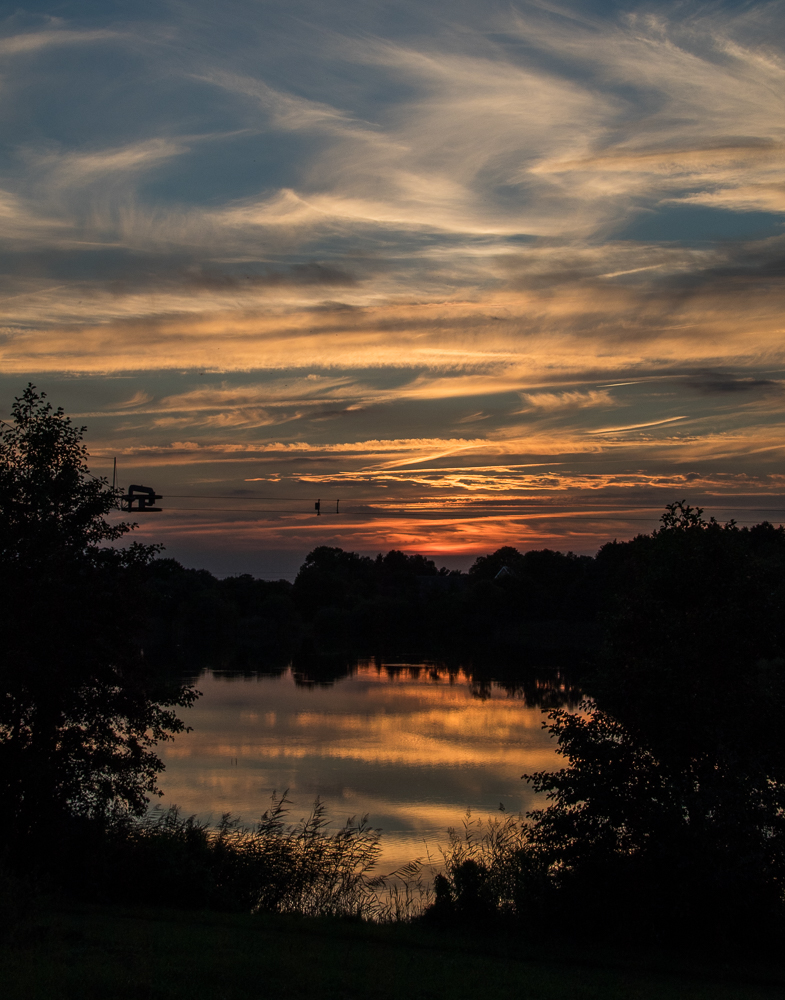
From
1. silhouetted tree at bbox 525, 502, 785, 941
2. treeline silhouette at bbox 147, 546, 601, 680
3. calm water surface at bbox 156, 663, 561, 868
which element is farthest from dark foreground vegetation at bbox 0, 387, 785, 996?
treeline silhouette at bbox 147, 546, 601, 680

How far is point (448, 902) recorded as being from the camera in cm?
1330

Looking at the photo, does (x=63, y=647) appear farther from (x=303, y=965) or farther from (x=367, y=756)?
(x=367, y=756)

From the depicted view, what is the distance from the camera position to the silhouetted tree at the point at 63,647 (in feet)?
45.5

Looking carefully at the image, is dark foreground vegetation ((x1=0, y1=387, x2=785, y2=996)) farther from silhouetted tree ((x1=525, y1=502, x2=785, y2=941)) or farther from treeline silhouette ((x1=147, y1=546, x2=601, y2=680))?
treeline silhouette ((x1=147, y1=546, x2=601, y2=680))

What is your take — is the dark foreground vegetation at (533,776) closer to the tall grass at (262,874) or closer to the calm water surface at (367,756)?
the tall grass at (262,874)

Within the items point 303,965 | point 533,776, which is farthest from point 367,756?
point 303,965

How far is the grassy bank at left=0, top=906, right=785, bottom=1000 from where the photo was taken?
859 centimetres

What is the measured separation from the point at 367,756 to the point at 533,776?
1793cm

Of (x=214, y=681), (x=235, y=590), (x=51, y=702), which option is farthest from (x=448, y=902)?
(x=235, y=590)

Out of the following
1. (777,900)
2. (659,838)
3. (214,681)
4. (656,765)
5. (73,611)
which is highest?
(73,611)

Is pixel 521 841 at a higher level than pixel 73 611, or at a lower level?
lower

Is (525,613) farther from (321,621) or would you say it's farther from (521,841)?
(521,841)

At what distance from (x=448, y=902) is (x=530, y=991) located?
11.6ft

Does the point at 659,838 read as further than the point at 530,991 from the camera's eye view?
Yes
